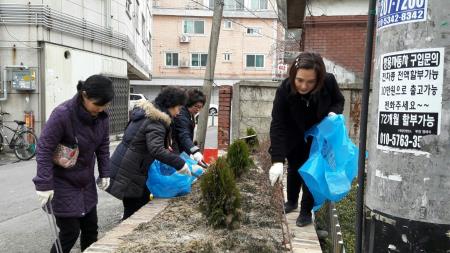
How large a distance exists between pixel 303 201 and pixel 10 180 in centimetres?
665

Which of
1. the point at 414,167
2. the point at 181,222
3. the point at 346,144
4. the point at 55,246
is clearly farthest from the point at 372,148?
the point at 55,246

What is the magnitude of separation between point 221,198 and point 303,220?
679mm

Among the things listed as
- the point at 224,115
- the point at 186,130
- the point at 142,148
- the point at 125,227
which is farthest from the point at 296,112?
the point at 224,115

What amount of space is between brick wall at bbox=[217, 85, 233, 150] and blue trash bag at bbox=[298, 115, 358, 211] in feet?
19.1

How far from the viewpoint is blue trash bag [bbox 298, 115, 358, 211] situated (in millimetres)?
3090

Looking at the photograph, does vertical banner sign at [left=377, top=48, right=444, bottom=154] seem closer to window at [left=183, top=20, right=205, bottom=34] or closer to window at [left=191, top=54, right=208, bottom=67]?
window at [left=191, top=54, right=208, bottom=67]

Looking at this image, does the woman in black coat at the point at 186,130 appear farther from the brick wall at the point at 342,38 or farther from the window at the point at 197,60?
the window at the point at 197,60

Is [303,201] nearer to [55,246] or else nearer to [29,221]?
[55,246]

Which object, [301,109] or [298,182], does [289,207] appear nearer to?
[298,182]

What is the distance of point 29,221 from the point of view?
17.7 feet

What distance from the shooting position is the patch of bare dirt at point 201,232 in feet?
9.75

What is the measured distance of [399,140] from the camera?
5.42 feet

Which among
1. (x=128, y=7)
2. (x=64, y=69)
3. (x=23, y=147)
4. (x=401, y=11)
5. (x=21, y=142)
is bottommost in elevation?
(x=23, y=147)

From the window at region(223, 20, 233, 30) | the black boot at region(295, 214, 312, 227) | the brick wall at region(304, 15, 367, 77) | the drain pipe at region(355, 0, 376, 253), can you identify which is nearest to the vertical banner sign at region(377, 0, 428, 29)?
the drain pipe at region(355, 0, 376, 253)
